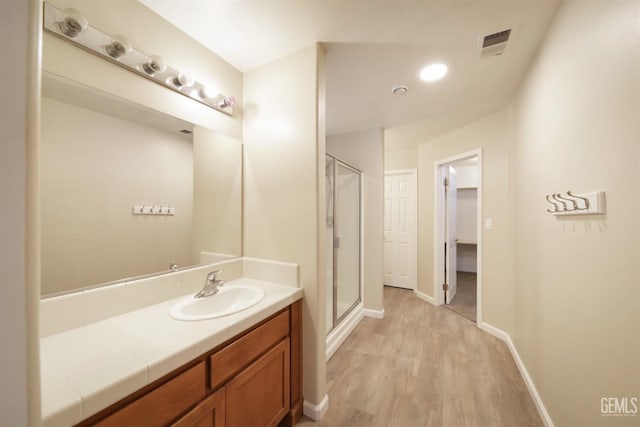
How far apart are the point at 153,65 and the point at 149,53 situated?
0.36 feet

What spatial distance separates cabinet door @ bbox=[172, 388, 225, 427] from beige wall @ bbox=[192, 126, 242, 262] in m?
0.80

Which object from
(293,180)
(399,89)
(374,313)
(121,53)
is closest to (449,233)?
(374,313)

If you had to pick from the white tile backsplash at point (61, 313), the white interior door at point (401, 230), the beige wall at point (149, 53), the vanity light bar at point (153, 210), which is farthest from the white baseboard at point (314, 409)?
the white interior door at point (401, 230)

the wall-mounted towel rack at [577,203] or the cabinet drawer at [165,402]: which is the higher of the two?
the wall-mounted towel rack at [577,203]

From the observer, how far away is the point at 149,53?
127 cm

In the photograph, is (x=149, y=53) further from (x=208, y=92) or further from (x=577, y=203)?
(x=577, y=203)

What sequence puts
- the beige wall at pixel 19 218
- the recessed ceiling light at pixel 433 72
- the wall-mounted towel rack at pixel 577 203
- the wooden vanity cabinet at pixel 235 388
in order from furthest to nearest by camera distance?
the recessed ceiling light at pixel 433 72 → the wall-mounted towel rack at pixel 577 203 → the wooden vanity cabinet at pixel 235 388 → the beige wall at pixel 19 218

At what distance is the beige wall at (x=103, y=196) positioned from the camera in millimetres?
979

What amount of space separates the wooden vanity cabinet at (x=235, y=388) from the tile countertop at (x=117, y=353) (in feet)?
0.17

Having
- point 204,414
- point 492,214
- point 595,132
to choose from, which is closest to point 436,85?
point 595,132

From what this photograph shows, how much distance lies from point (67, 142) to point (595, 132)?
2310 mm

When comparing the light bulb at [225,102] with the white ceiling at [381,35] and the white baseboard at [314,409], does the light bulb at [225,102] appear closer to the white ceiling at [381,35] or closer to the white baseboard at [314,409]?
the white ceiling at [381,35]

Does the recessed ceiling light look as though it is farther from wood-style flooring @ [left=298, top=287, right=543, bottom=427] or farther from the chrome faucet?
wood-style flooring @ [left=298, top=287, right=543, bottom=427]

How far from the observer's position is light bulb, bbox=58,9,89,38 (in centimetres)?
96
